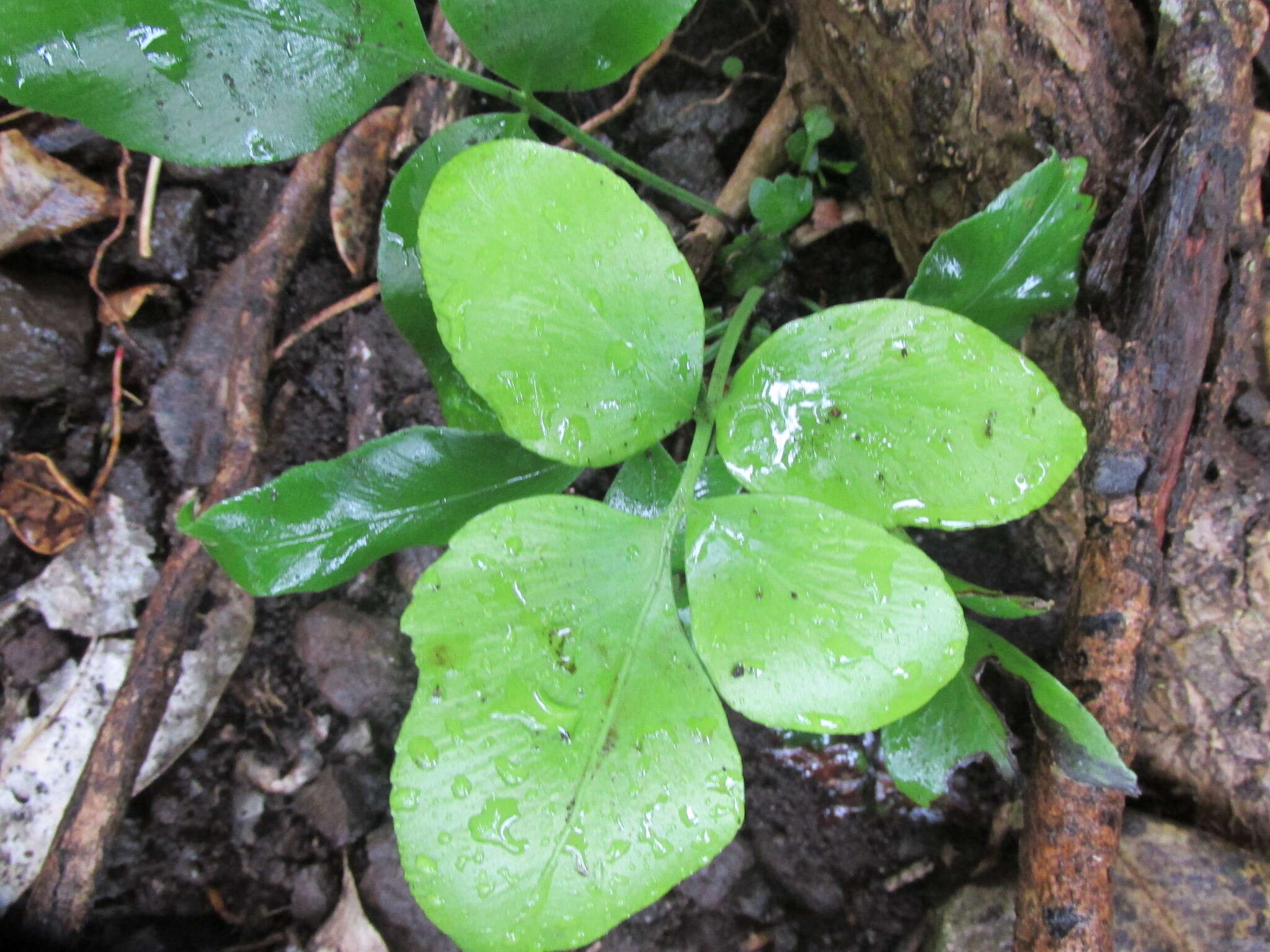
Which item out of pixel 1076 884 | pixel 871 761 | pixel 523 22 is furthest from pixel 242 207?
pixel 1076 884

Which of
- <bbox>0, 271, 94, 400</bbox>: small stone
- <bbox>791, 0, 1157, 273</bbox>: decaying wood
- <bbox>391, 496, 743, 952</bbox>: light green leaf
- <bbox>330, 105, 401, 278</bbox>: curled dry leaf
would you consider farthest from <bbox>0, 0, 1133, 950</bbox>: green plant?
<bbox>0, 271, 94, 400</bbox>: small stone

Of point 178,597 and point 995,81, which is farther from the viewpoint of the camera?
point 178,597

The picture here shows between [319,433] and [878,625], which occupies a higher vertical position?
[878,625]

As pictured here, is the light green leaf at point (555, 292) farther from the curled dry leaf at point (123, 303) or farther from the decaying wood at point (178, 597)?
the curled dry leaf at point (123, 303)

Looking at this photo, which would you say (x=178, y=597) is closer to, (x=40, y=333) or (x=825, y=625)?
(x=40, y=333)

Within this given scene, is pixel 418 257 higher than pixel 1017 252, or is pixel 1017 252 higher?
pixel 1017 252

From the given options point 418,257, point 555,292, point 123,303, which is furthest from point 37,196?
point 555,292

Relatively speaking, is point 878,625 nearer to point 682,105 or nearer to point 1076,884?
point 1076,884
